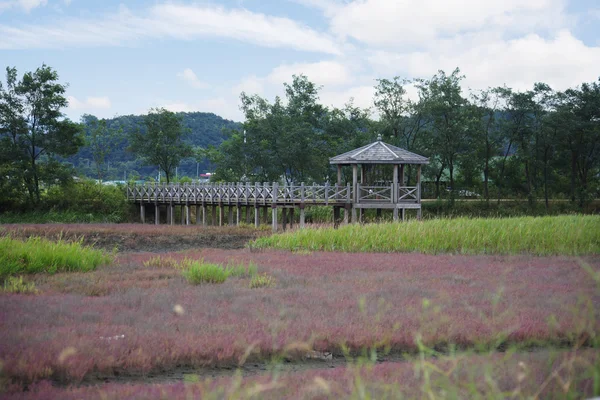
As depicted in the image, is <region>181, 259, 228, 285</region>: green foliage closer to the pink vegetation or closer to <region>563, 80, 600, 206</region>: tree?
the pink vegetation

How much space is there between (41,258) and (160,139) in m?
39.5

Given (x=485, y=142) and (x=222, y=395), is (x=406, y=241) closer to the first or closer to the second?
(x=222, y=395)

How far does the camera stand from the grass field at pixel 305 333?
6.39 metres

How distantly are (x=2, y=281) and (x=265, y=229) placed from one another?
24.1 m

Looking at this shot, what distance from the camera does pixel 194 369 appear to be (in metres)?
8.20

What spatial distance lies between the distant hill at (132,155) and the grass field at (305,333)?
80304mm

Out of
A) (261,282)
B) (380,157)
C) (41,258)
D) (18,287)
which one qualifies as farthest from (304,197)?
(18,287)

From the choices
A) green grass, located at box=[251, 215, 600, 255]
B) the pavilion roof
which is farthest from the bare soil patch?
green grass, located at box=[251, 215, 600, 255]

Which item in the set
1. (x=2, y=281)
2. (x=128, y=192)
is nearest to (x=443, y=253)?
(x=2, y=281)

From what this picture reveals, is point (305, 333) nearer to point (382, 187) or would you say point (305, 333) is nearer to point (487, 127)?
point (382, 187)

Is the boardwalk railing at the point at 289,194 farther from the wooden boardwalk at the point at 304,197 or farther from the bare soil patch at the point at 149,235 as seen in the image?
the bare soil patch at the point at 149,235

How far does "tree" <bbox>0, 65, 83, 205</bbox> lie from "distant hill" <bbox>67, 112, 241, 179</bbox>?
155 ft

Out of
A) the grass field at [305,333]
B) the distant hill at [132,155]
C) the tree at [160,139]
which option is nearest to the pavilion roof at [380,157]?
the grass field at [305,333]

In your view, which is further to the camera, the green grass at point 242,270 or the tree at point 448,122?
the tree at point 448,122
